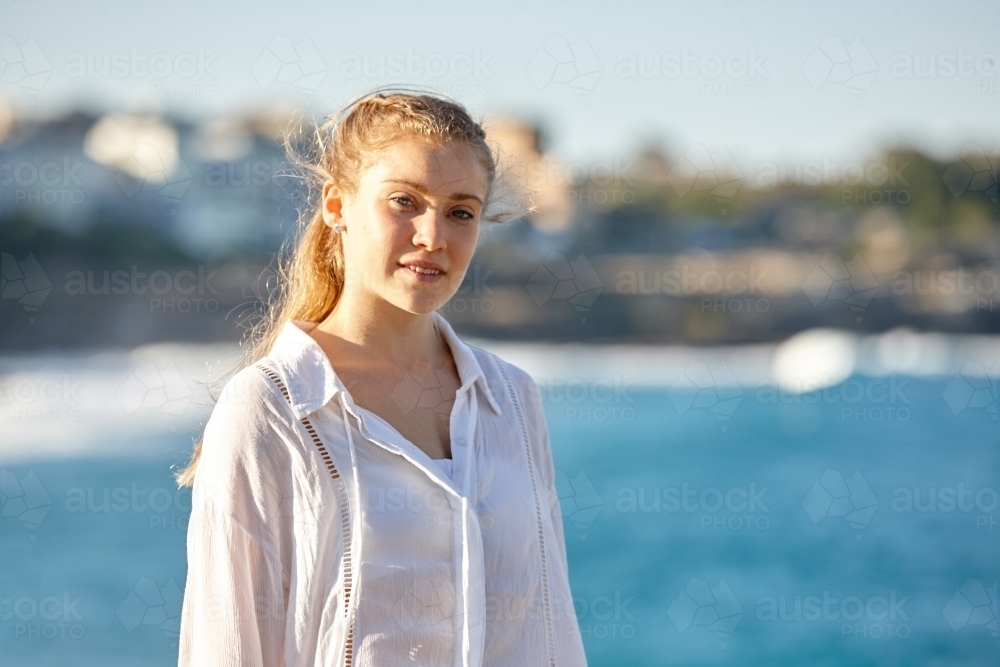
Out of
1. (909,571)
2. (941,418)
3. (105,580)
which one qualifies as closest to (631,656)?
(909,571)

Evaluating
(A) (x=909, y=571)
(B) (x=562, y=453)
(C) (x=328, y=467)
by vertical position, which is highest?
(B) (x=562, y=453)

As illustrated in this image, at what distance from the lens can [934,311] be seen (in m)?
16.2

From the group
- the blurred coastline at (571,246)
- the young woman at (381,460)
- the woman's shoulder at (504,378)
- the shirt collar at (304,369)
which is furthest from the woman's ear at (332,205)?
the blurred coastline at (571,246)

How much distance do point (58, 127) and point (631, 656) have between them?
10849 millimetres

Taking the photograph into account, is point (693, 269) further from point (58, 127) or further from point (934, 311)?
point (58, 127)

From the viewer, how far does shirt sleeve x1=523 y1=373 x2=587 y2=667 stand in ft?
4.03

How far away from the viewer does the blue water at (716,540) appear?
988 centimetres

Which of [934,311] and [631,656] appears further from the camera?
[934,311]

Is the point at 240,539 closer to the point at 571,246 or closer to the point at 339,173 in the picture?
the point at 339,173

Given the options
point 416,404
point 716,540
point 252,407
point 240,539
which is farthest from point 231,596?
point 716,540

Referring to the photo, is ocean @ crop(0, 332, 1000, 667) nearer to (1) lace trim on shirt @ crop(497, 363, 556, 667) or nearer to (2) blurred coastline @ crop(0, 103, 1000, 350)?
(2) blurred coastline @ crop(0, 103, 1000, 350)

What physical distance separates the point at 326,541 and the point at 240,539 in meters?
0.08

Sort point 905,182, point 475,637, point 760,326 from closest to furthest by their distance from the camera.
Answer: point 475,637 < point 760,326 < point 905,182

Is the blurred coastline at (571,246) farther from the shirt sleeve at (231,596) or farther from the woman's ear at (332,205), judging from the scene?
the shirt sleeve at (231,596)
